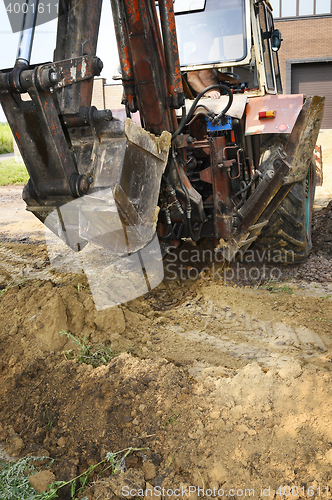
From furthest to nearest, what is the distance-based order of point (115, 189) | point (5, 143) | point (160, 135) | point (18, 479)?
point (5, 143), point (160, 135), point (115, 189), point (18, 479)

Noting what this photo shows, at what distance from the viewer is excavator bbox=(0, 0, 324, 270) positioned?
2150 millimetres

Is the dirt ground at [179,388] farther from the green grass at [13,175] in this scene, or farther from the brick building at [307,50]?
the brick building at [307,50]

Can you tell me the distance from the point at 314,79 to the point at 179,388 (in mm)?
19663

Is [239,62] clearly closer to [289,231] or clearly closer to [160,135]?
[160,135]

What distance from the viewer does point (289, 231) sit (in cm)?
390

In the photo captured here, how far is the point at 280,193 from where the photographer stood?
3.52 metres

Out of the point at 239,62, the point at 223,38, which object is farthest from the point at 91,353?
the point at 223,38

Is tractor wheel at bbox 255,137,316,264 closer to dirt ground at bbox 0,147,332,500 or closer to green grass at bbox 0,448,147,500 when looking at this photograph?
dirt ground at bbox 0,147,332,500

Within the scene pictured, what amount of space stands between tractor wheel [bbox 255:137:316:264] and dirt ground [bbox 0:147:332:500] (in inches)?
18.0

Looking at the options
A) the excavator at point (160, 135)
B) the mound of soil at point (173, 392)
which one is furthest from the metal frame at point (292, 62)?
the mound of soil at point (173, 392)

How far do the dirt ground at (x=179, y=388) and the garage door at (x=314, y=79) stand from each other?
17.6m

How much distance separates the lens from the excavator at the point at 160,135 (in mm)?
2150

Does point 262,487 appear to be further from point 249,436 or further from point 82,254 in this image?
point 82,254

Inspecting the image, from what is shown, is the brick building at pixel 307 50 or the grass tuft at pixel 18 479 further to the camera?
the brick building at pixel 307 50
